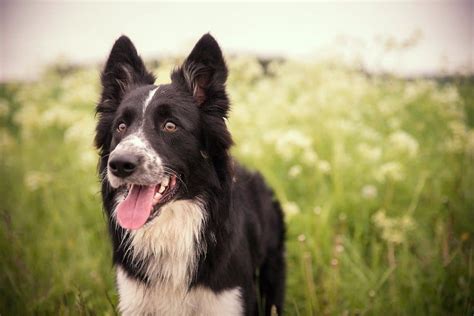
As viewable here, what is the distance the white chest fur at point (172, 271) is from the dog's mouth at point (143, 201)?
0.08m

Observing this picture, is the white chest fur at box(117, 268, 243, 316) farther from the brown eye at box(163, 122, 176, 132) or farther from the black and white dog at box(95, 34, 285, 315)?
the brown eye at box(163, 122, 176, 132)

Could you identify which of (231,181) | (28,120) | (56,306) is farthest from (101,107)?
(28,120)

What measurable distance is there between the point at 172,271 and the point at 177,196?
50cm

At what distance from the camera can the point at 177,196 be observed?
2.60 meters

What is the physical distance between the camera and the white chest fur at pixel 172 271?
8.27 feet

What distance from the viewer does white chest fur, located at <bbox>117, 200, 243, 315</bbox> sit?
2.52m

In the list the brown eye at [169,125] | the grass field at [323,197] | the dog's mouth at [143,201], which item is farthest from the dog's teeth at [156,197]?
the grass field at [323,197]

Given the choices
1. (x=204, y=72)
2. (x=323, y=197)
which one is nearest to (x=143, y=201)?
(x=204, y=72)

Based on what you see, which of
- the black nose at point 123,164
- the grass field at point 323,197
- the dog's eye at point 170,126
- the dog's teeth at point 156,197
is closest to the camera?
the black nose at point 123,164

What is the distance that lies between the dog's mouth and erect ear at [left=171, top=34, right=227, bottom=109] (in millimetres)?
663

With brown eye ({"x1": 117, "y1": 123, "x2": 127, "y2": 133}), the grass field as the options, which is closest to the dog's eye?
brown eye ({"x1": 117, "y1": 123, "x2": 127, "y2": 133})

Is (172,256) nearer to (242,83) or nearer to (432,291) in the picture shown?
(432,291)

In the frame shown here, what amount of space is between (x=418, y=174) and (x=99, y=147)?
13.5 ft

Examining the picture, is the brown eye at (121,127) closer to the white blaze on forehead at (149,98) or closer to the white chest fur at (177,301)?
the white blaze on forehead at (149,98)
